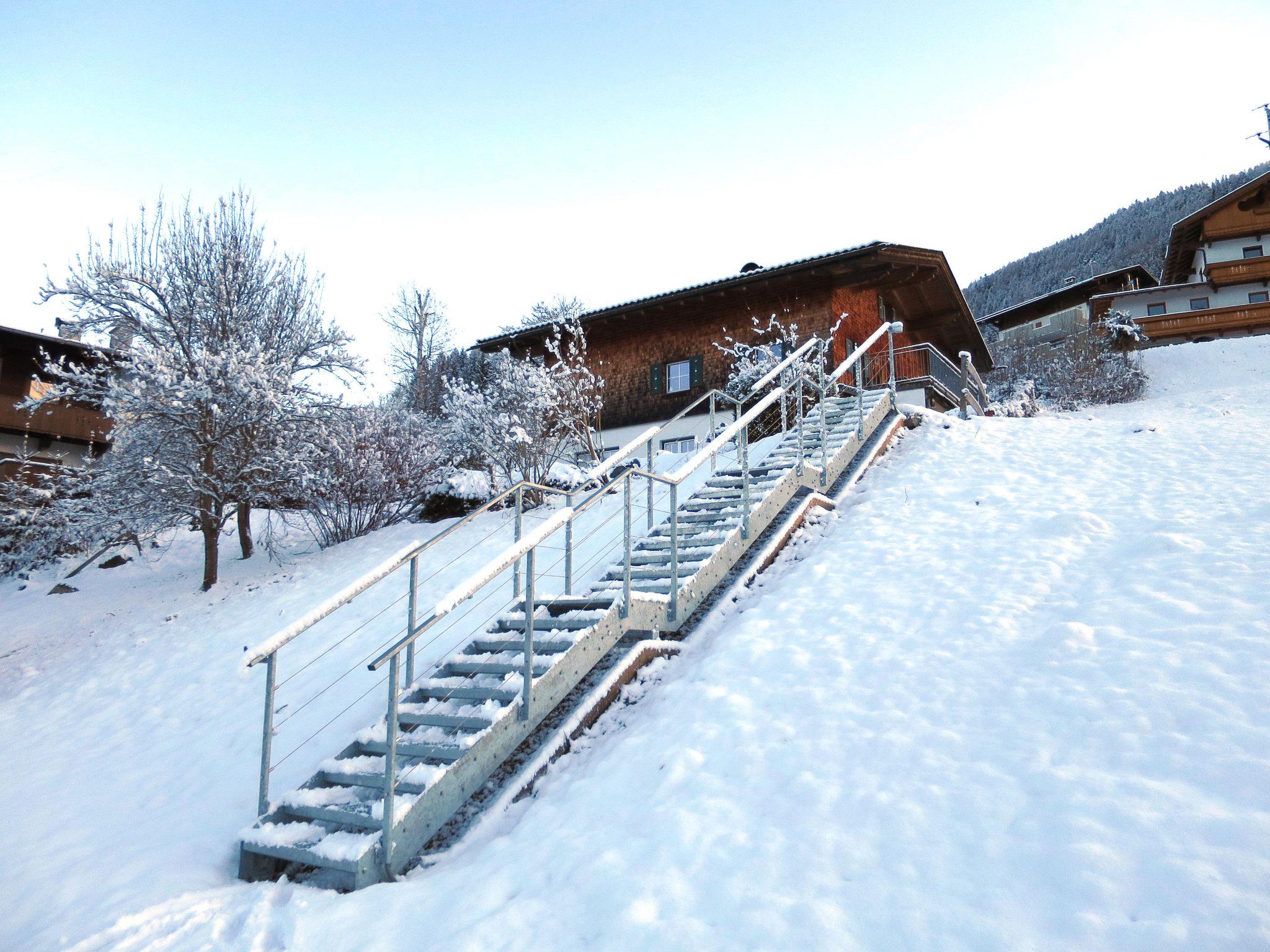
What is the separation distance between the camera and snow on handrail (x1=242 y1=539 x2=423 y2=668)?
148 inches

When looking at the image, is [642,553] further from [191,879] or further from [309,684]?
[191,879]

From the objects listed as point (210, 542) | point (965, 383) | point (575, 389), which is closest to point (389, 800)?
point (210, 542)

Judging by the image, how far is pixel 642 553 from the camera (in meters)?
6.55

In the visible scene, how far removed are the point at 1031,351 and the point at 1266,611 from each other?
28812 mm

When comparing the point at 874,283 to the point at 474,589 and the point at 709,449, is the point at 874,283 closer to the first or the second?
the point at 709,449

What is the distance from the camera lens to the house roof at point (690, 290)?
15156 millimetres

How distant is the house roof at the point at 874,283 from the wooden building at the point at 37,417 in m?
12.6

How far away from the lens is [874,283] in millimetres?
16547

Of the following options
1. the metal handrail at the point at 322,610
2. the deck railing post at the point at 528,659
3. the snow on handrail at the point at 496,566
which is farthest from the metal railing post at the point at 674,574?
the deck railing post at the point at 528,659

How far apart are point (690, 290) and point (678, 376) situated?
2211mm

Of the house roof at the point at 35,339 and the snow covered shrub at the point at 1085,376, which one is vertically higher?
the house roof at the point at 35,339

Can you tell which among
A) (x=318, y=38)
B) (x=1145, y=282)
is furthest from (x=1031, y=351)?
(x=318, y=38)

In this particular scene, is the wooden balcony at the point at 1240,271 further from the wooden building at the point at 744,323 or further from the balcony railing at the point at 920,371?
the balcony railing at the point at 920,371

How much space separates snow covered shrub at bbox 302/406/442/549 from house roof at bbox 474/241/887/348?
5717 mm
